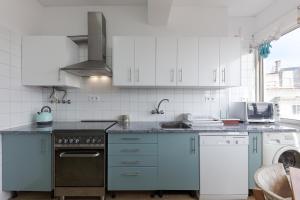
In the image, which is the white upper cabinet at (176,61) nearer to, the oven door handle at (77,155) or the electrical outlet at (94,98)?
the electrical outlet at (94,98)

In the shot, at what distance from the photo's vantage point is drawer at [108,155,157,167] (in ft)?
7.73

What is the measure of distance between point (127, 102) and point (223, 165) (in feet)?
5.37

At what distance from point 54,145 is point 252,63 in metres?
3.19

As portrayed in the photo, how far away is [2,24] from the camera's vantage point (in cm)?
229

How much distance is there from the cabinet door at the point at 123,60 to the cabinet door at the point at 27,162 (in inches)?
45.3

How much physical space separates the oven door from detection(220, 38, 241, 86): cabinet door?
194 cm

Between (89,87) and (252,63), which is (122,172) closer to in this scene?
(89,87)

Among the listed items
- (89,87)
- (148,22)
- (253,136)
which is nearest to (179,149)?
(253,136)

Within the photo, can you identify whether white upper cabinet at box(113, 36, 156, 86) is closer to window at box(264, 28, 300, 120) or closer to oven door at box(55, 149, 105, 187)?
oven door at box(55, 149, 105, 187)

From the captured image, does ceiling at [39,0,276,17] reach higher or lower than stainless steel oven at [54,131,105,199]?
higher

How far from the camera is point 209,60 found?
2.74 metres

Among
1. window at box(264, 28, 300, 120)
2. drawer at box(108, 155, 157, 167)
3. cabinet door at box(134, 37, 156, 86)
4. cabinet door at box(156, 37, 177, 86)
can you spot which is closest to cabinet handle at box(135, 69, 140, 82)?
cabinet door at box(134, 37, 156, 86)

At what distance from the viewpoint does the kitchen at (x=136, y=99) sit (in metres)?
2.32

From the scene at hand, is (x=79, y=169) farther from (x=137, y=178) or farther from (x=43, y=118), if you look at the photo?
(x=43, y=118)
